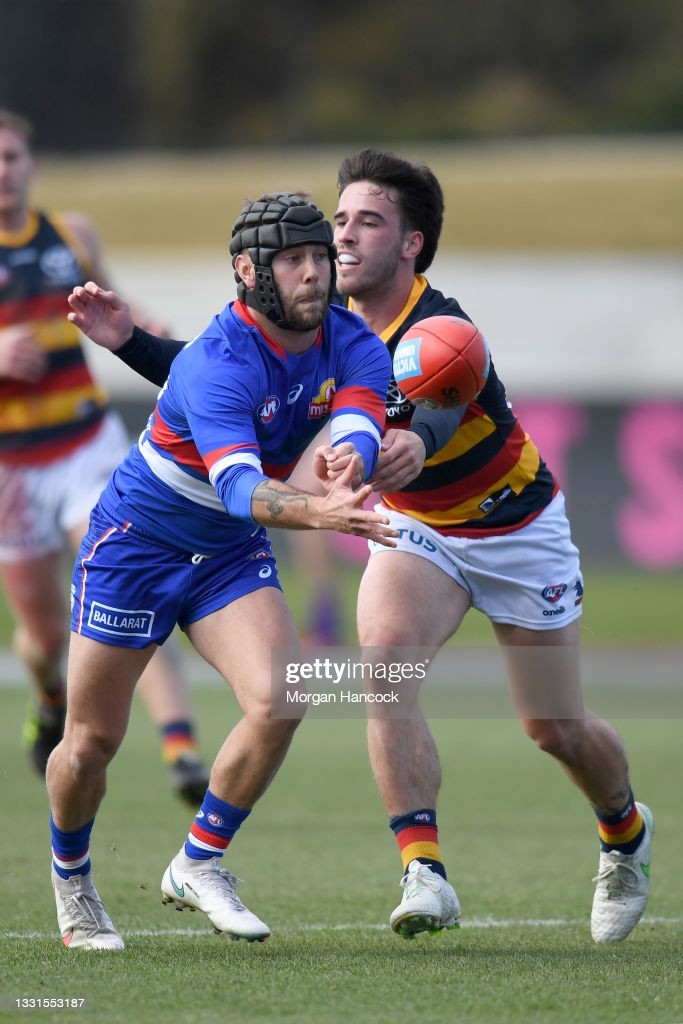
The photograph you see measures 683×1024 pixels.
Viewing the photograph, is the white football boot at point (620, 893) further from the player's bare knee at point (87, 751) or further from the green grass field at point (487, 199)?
the green grass field at point (487, 199)

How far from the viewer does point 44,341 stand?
811 cm

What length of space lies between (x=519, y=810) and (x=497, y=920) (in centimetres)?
245

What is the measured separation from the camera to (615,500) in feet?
64.7

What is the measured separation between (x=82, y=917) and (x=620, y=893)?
5.81 ft

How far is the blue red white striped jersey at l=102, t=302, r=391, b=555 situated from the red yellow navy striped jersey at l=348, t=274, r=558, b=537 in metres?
0.49

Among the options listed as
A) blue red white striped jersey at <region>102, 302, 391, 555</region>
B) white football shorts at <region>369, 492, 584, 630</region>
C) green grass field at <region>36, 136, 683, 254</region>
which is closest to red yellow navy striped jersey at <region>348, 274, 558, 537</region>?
white football shorts at <region>369, 492, 584, 630</region>

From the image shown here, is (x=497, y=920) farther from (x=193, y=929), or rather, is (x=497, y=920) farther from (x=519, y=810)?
(x=519, y=810)

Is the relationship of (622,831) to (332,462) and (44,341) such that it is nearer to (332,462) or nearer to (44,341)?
(332,462)

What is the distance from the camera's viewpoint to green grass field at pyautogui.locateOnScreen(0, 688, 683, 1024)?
4.39 metres

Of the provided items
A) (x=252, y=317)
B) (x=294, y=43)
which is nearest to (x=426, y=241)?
(x=252, y=317)

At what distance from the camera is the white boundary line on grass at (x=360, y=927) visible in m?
5.32

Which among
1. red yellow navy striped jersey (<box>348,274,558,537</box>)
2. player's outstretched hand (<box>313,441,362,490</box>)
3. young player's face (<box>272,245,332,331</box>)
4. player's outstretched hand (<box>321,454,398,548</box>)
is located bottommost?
red yellow navy striped jersey (<box>348,274,558,537</box>)

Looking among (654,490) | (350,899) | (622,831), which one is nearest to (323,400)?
(622,831)

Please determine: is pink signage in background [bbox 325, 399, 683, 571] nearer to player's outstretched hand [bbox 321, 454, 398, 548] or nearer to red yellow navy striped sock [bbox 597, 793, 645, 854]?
red yellow navy striped sock [bbox 597, 793, 645, 854]
